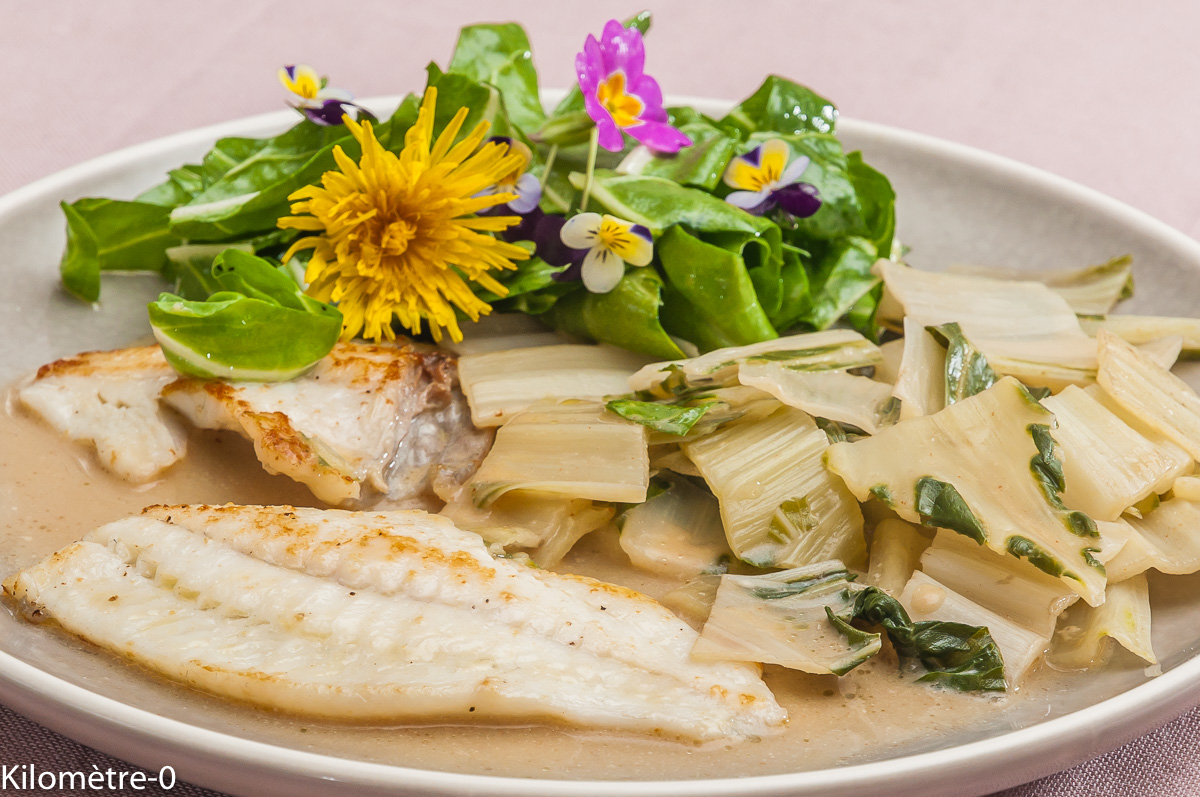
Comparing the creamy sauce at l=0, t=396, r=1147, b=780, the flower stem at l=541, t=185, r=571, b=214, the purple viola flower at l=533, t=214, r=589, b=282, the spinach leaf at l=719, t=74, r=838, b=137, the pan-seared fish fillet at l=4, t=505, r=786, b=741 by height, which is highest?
the spinach leaf at l=719, t=74, r=838, b=137

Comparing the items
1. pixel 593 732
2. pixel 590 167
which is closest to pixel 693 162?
pixel 590 167

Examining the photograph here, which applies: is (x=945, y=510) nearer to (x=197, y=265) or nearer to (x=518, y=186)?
(x=518, y=186)

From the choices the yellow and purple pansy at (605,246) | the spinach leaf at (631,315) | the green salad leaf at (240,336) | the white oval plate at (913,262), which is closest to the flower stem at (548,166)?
the yellow and purple pansy at (605,246)

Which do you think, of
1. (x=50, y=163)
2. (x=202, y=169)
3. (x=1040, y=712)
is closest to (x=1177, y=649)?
(x=1040, y=712)

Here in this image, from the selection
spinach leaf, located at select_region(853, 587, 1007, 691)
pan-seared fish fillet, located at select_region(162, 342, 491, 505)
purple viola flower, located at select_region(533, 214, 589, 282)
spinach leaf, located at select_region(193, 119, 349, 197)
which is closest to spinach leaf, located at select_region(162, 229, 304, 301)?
spinach leaf, located at select_region(193, 119, 349, 197)

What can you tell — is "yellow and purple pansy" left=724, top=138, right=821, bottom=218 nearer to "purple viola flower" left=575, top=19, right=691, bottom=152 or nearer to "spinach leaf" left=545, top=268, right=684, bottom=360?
"purple viola flower" left=575, top=19, right=691, bottom=152

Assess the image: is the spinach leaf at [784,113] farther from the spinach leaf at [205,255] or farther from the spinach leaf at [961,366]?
the spinach leaf at [205,255]

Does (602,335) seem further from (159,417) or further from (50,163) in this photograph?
(50,163)
